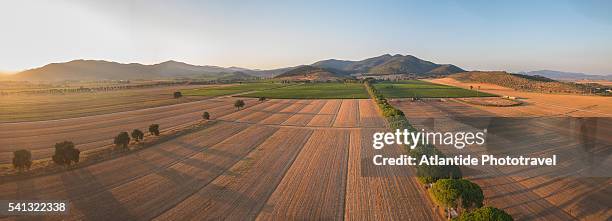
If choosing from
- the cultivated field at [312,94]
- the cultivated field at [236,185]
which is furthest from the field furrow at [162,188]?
the cultivated field at [312,94]

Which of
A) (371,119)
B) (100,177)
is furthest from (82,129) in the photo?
(371,119)

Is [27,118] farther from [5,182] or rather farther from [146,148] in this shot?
[5,182]

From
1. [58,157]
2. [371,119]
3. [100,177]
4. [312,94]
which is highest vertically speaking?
[312,94]

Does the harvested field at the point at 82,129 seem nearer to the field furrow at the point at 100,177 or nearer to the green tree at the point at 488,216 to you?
the field furrow at the point at 100,177

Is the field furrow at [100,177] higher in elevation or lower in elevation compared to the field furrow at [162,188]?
higher

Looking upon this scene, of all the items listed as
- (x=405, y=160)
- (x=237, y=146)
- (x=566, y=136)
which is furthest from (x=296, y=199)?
(x=566, y=136)

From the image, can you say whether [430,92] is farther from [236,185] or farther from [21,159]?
[21,159]

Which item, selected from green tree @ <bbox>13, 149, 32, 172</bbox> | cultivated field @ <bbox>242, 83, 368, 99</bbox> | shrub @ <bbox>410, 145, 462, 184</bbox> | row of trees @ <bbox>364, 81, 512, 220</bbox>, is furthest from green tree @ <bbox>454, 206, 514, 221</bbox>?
cultivated field @ <bbox>242, 83, 368, 99</bbox>
